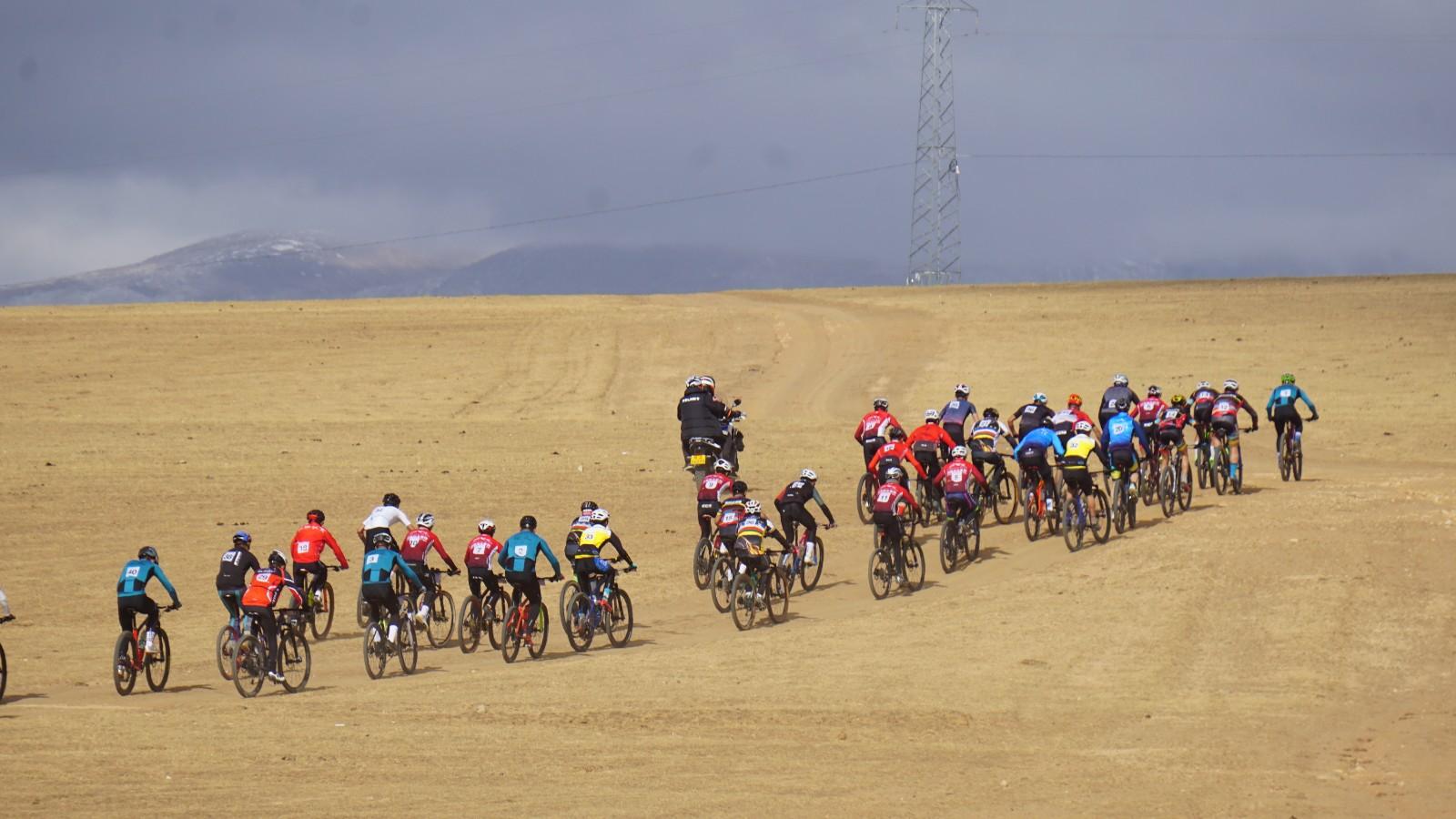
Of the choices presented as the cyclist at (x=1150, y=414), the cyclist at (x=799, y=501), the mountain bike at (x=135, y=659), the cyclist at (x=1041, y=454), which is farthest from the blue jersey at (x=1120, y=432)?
the mountain bike at (x=135, y=659)

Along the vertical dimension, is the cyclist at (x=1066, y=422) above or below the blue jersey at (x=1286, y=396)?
below

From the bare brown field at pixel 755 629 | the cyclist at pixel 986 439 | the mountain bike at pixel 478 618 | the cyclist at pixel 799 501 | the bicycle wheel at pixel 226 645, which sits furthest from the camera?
the cyclist at pixel 986 439

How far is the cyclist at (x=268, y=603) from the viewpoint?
65.3 feet

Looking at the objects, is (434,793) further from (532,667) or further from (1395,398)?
(1395,398)

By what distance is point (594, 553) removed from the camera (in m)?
22.0

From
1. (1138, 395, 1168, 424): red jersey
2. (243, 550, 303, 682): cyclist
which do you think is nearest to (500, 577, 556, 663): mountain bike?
(243, 550, 303, 682): cyclist

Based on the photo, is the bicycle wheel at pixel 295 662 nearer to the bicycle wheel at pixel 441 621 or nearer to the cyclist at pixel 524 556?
the cyclist at pixel 524 556

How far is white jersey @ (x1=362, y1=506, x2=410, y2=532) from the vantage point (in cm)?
2338

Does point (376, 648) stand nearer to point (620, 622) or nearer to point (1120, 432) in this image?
point (620, 622)

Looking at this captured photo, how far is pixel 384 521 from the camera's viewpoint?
2350 centimetres

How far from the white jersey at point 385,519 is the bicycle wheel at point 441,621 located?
3.60 feet

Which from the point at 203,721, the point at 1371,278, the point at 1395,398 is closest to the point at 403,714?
the point at 203,721

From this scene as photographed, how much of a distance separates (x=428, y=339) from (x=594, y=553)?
34.4 meters

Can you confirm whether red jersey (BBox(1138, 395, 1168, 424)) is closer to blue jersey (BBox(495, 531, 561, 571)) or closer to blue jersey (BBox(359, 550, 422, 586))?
blue jersey (BBox(495, 531, 561, 571))
